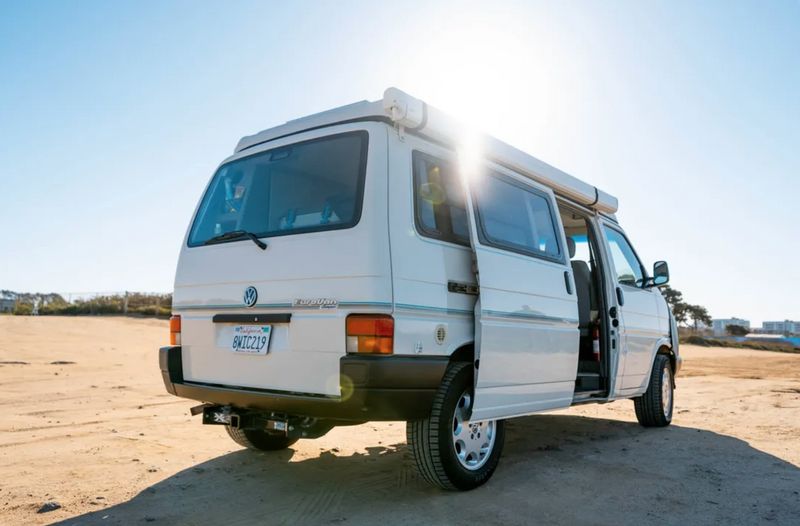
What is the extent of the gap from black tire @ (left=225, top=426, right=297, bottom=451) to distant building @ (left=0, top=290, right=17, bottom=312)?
82.1ft

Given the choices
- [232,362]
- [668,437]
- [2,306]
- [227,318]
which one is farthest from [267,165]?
[2,306]

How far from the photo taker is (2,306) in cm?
2603

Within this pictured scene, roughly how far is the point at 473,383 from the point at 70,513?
7.85 feet

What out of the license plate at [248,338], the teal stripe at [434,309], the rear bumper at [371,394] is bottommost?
the rear bumper at [371,394]

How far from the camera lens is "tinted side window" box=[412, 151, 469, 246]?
12.5 ft

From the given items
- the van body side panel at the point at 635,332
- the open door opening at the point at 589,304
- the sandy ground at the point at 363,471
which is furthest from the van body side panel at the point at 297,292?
the van body side panel at the point at 635,332

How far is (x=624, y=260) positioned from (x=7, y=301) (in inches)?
1057

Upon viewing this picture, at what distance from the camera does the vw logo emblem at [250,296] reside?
381 cm

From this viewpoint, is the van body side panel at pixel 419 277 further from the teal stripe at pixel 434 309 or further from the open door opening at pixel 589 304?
the open door opening at pixel 589 304

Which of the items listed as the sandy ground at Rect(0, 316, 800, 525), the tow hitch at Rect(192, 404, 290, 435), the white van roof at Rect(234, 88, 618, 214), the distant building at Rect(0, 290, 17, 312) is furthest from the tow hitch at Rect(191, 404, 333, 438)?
the distant building at Rect(0, 290, 17, 312)

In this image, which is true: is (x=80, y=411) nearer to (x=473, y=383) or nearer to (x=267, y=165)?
(x=267, y=165)

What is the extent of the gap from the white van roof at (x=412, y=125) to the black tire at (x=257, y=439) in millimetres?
2159

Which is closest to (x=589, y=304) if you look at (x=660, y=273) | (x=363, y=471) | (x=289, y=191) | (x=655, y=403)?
(x=660, y=273)

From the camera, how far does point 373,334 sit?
132 inches
